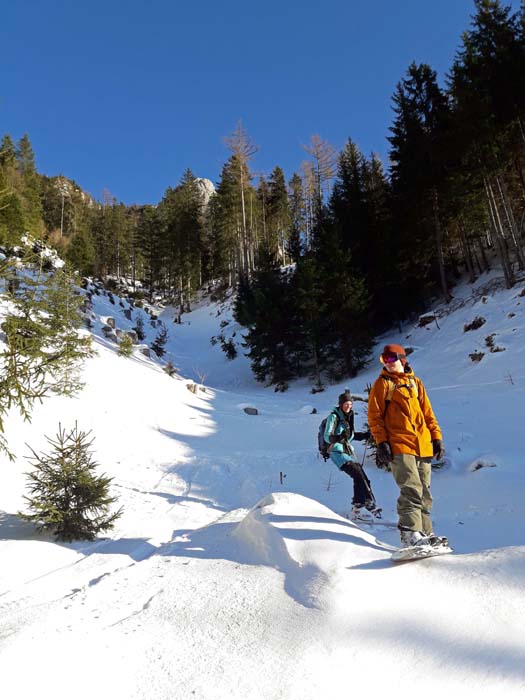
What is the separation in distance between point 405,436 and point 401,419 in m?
0.17

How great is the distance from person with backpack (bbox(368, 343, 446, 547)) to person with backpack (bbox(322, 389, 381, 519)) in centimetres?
204

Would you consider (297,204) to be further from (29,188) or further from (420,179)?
(29,188)

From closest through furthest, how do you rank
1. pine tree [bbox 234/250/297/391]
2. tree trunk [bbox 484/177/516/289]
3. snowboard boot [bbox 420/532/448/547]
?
snowboard boot [bbox 420/532/448/547] < tree trunk [bbox 484/177/516/289] < pine tree [bbox 234/250/297/391]

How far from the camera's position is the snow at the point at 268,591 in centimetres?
210

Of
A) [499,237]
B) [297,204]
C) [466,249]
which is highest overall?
[297,204]

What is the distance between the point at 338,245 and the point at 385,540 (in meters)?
19.0

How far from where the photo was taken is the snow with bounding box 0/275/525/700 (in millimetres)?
2100

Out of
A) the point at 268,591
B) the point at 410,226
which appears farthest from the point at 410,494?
the point at 410,226

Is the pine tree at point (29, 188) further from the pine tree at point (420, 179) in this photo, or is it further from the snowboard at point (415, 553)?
the snowboard at point (415, 553)

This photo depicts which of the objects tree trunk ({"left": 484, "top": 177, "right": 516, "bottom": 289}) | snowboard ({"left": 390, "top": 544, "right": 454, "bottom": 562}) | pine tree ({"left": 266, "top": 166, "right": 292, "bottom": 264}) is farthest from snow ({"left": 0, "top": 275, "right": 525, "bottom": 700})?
pine tree ({"left": 266, "top": 166, "right": 292, "bottom": 264})

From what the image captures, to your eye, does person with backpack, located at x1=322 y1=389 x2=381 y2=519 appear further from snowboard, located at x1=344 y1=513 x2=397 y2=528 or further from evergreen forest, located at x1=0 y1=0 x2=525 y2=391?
evergreen forest, located at x1=0 y1=0 x2=525 y2=391

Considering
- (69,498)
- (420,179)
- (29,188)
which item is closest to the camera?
(69,498)

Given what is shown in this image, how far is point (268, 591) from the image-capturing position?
9.52ft

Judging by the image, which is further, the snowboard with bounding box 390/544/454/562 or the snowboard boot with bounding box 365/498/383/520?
the snowboard boot with bounding box 365/498/383/520
